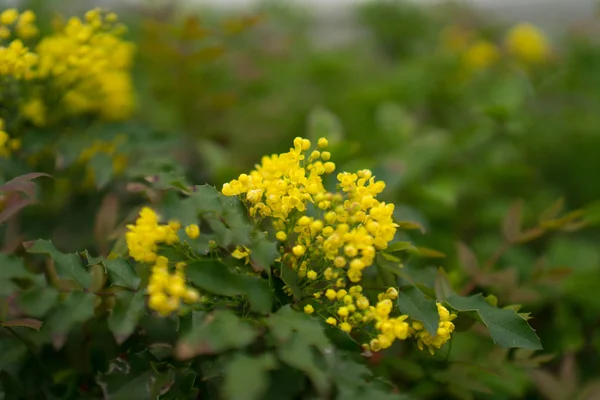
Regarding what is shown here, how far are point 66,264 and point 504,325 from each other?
24.8 inches

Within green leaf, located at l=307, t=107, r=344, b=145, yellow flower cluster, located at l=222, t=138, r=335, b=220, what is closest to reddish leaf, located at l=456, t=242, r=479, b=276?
green leaf, located at l=307, t=107, r=344, b=145

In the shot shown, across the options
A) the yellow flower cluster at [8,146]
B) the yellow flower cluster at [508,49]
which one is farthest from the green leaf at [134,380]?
the yellow flower cluster at [508,49]

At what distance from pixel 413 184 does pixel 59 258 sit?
107 centimetres

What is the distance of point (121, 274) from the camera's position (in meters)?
0.89

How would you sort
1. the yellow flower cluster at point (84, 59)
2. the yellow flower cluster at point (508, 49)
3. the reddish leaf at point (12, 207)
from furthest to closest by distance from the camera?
the yellow flower cluster at point (508, 49)
the yellow flower cluster at point (84, 59)
the reddish leaf at point (12, 207)

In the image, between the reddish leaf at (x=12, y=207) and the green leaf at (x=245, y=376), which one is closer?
the green leaf at (x=245, y=376)

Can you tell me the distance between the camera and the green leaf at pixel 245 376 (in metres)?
0.68

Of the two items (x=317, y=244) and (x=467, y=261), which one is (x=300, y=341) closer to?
(x=317, y=244)

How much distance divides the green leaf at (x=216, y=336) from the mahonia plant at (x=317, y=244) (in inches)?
3.2

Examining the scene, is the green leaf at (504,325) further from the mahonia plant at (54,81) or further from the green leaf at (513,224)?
the mahonia plant at (54,81)

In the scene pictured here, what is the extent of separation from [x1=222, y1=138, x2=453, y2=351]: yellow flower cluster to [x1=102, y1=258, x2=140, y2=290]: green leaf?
179 millimetres

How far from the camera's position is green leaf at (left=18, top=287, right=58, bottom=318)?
88cm

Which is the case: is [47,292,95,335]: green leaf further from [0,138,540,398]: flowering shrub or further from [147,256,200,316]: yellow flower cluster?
[147,256,200,316]: yellow flower cluster

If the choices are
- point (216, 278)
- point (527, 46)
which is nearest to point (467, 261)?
point (216, 278)
